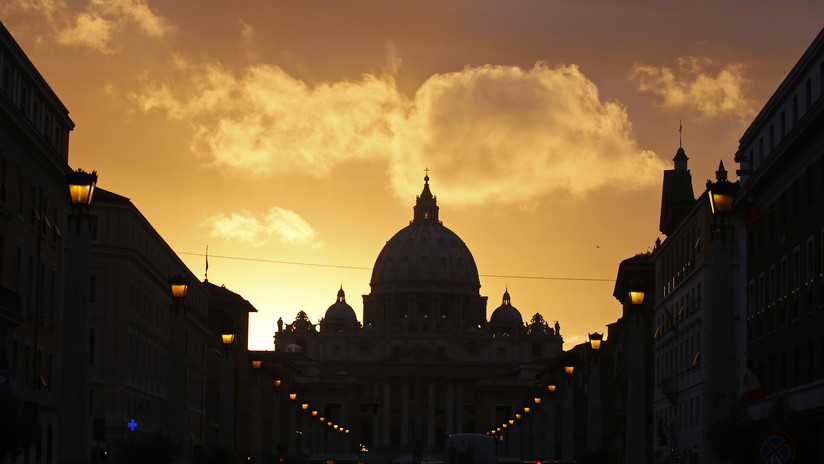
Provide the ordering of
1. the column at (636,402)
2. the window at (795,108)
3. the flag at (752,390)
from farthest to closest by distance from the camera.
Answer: the window at (795,108) → the column at (636,402) → the flag at (752,390)

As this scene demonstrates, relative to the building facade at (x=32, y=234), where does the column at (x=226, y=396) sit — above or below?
below

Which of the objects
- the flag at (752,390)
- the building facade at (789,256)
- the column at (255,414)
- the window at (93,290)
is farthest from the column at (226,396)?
the flag at (752,390)

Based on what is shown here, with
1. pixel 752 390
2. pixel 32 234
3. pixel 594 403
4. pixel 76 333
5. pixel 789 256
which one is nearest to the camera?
pixel 76 333

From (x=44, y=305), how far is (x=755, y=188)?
2336 centimetres

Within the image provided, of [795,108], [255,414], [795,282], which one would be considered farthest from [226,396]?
[795,108]

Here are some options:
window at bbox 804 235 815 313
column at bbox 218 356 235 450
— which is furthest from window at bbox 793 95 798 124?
column at bbox 218 356 235 450

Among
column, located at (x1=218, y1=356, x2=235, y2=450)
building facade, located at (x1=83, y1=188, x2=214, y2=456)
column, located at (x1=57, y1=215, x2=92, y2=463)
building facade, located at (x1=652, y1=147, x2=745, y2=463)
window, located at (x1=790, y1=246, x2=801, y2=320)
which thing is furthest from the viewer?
building facade, located at (x1=83, y1=188, x2=214, y2=456)

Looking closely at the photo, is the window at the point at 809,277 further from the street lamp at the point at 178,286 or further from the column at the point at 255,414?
the column at the point at 255,414

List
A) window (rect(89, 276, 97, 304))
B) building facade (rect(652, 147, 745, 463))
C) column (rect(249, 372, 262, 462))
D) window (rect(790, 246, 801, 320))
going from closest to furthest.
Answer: window (rect(790, 246, 801, 320)) → building facade (rect(652, 147, 745, 463)) → column (rect(249, 372, 262, 462)) → window (rect(89, 276, 97, 304))

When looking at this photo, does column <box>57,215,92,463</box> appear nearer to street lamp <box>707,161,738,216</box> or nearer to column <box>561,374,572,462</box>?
street lamp <box>707,161,738,216</box>

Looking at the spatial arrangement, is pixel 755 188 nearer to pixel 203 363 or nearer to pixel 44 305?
pixel 44 305

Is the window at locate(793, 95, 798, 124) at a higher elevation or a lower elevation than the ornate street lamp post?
higher

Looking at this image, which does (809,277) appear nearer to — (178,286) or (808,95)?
(808,95)

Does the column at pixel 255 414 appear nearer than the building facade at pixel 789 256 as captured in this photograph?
No
